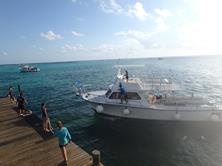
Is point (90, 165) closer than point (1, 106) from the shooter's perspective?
Yes

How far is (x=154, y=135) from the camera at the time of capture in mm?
15023

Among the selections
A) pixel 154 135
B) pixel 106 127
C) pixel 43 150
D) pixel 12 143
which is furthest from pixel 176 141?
pixel 12 143

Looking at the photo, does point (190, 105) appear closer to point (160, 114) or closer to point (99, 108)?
point (160, 114)

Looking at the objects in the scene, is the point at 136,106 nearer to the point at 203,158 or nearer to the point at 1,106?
the point at 203,158

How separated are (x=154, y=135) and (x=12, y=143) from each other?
10047 millimetres

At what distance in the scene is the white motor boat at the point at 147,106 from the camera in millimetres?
15695

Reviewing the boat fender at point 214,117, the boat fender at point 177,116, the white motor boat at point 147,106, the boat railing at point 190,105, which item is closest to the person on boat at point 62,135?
the white motor boat at point 147,106

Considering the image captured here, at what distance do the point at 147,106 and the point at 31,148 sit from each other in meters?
9.79

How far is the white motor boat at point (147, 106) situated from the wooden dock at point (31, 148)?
20.9 ft

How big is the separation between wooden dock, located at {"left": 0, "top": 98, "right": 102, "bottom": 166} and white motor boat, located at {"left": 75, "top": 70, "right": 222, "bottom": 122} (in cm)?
636

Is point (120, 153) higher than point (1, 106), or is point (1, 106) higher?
point (1, 106)

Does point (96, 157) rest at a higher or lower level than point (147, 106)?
higher

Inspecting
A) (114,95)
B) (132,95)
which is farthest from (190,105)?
(114,95)

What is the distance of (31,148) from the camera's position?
366 inches
